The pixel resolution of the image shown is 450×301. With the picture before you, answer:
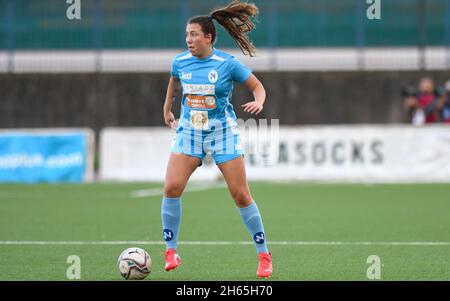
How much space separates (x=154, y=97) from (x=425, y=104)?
5.99 metres

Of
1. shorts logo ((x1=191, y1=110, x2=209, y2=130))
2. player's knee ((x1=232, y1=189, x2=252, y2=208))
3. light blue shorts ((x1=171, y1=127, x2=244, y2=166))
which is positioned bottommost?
player's knee ((x1=232, y1=189, x2=252, y2=208))

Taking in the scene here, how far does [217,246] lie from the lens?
980 centimetres

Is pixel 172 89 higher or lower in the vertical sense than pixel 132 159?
higher

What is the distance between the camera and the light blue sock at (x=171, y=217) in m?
8.00

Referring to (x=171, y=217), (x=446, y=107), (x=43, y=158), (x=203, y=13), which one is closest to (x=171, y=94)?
(x=171, y=217)

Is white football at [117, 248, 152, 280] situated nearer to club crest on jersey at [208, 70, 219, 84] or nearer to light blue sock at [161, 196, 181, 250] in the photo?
light blue sock at [161, 196, 181, 250]

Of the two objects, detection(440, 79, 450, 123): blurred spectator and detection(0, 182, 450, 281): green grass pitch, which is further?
detection(440, 79, 450, 123): blurred spectator

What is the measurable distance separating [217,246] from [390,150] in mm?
9875

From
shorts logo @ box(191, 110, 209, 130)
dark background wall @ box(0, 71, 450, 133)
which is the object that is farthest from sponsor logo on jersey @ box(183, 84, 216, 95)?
dark background wall @ box(0, 71, 450, 133)

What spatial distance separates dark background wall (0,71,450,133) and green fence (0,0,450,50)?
2.47ft

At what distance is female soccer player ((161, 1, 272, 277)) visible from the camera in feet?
25.9
